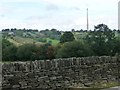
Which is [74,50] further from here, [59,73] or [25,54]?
[59,73]

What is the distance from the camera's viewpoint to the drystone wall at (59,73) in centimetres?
977

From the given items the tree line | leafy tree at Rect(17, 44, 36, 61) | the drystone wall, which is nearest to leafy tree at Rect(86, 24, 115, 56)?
the tree line

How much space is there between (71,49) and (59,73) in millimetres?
29635

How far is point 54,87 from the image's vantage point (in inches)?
426

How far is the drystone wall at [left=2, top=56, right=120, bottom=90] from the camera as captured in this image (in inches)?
384

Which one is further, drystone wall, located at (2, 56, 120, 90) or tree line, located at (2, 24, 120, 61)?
tree line, located at (2, 24, 120, 61)

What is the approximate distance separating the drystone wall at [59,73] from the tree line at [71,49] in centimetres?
1669

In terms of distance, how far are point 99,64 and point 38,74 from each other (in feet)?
10.2

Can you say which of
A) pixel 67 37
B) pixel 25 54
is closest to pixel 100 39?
pixel 67 37

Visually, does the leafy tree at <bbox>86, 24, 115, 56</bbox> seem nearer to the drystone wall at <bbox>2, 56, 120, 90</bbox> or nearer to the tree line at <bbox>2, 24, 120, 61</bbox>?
the tree line at <bbox>2, 24, 120, 61</bbox>

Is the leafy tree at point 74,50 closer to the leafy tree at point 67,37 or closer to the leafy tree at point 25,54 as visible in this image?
the leafy tree at point 25,54

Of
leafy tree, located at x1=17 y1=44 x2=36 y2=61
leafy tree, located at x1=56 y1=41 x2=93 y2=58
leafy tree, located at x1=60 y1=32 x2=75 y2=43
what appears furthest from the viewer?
leafy tree, located at x1=60 y1=32 x2=75 y2=43

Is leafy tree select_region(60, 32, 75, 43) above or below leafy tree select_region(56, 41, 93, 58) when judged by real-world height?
above

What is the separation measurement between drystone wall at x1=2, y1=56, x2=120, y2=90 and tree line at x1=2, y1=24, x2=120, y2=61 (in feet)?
54.8
